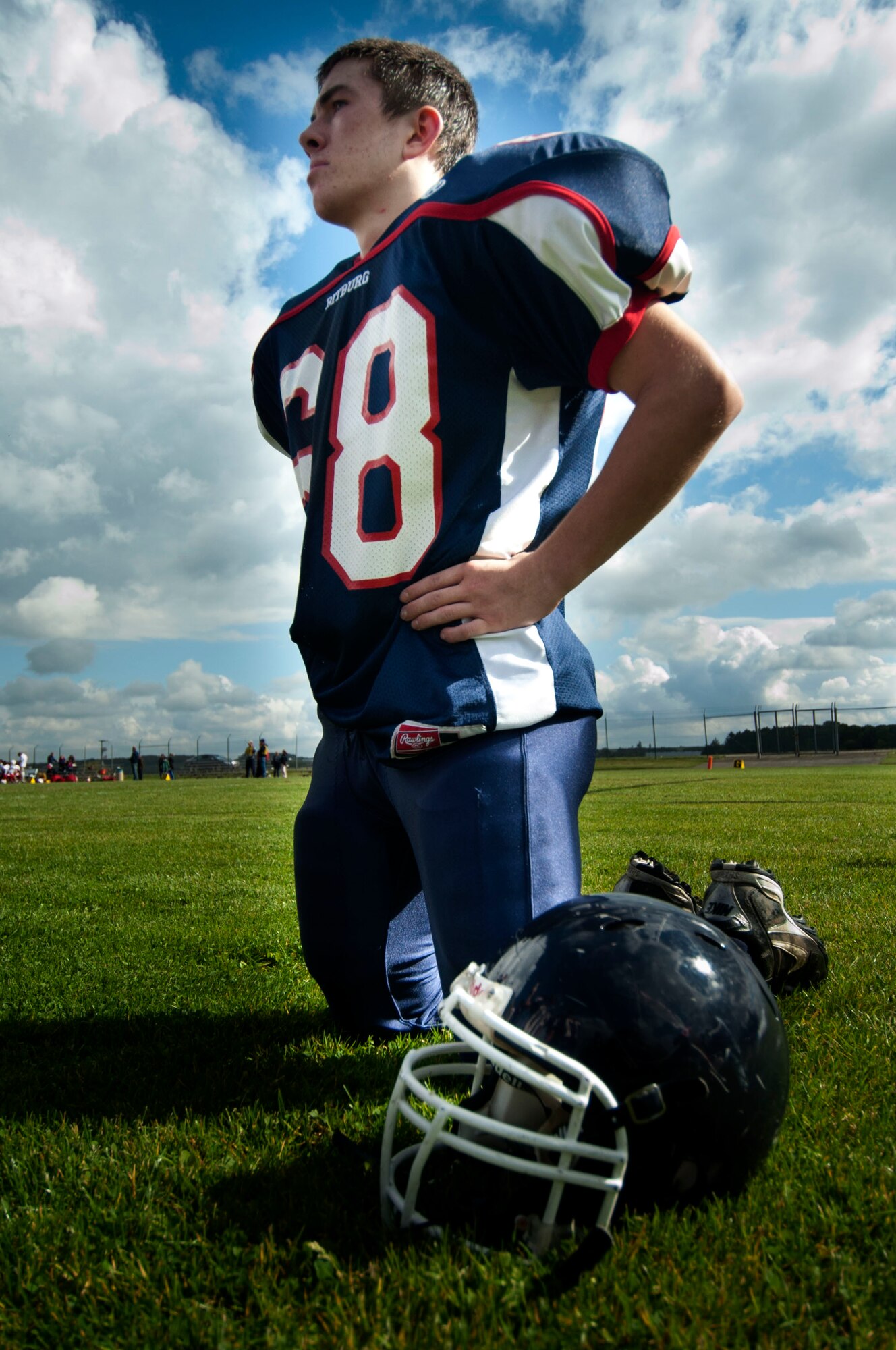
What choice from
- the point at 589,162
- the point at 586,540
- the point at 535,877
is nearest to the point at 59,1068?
the point at 535,877

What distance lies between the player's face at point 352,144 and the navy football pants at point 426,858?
1.45m

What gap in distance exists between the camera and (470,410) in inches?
85.7

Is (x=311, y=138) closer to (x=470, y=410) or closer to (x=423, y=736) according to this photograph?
(x=470, y=410)

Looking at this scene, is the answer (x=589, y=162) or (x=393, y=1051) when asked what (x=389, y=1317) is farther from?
(x=589, y=162)

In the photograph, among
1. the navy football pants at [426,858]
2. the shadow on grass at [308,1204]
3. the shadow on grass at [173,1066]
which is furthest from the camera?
the shadow on grass at [173,1066]

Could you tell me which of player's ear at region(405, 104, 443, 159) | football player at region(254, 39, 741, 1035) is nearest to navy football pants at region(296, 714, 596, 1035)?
football player at region(254, 39, 741, 1035)

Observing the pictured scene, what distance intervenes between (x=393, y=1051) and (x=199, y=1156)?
32.0 inches

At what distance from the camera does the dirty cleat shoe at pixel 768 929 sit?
123 inches

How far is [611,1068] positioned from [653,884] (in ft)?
5.77

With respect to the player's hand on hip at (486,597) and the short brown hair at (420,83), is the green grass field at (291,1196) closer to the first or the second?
the player's hand on hip at (486,597)

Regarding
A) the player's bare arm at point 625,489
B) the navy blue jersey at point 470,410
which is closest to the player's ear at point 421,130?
the navy blue jersey at point 470,410

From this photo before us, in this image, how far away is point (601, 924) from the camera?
5.39 feet

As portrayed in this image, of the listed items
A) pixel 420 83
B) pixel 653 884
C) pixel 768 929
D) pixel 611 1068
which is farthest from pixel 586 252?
pixel 768 929

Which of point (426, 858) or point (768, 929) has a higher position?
point (426, 858)
